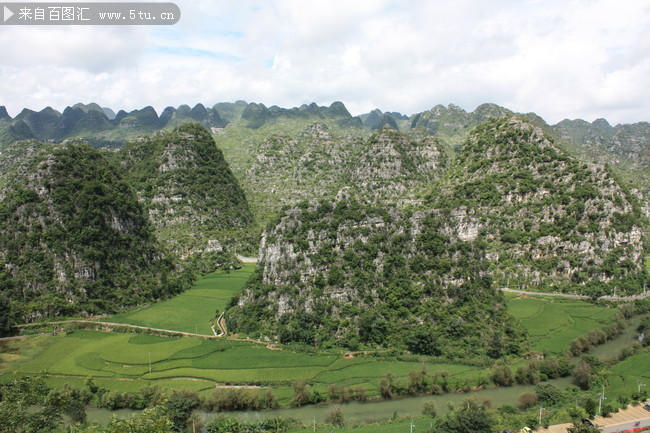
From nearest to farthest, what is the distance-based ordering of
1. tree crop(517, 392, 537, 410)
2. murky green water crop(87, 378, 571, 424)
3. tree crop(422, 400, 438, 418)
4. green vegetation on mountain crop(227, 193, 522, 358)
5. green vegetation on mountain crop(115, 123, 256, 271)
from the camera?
tree crop(422, 400, 438, 418) < murky green water crop(87, 378, 571, 424) < tree crop(517, 392, 537, 410) < green vegetation on mountain crop(227, 193, 522, 358) < green vegetation on mountain crop(115, 123, 256, 271)

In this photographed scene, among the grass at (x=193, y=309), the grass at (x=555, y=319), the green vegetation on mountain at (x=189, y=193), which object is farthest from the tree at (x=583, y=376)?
the green vegetation on mountain at (x=189, y=193)

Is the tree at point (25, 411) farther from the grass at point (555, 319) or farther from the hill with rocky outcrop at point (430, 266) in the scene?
the grass at point (555, 319)

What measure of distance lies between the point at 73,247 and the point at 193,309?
27463 mm

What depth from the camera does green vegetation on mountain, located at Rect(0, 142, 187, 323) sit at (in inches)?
3187

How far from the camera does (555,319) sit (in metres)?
76.4

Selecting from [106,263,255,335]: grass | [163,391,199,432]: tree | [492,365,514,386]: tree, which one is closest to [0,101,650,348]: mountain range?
[106,263,255,335]: grass

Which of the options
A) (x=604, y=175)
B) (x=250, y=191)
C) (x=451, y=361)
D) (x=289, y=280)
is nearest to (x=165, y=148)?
(x=250, y=191)

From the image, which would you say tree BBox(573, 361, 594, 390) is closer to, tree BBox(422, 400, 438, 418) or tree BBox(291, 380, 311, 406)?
tree BBox(422, 400, 438, 418)

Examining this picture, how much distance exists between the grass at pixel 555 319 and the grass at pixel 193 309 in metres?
53.7

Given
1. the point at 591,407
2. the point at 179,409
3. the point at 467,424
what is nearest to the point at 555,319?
the point at 591,407

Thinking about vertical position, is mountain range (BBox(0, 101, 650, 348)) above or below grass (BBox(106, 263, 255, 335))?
above

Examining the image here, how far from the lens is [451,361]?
60531mm

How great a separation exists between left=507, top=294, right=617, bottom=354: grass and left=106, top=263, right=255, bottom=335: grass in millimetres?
53733

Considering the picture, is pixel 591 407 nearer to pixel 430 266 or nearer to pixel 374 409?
pixel 374 409
